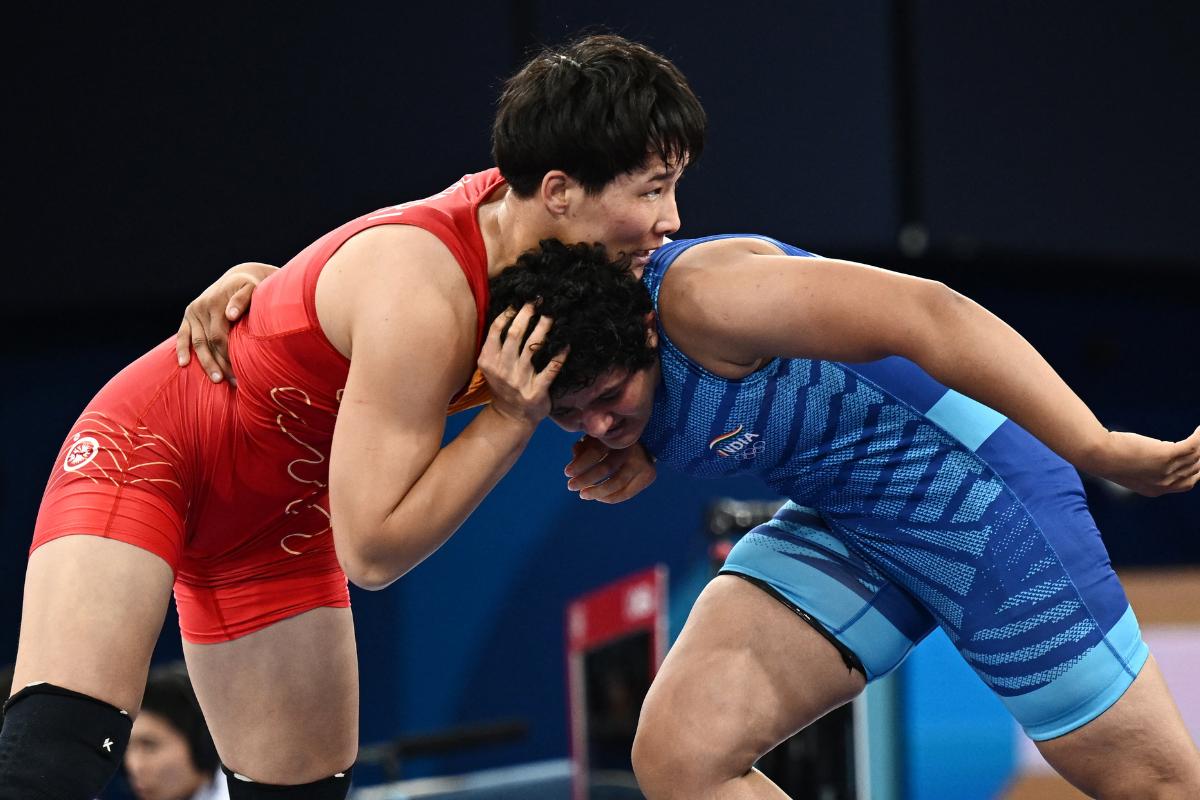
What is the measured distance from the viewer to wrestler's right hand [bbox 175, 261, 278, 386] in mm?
2420

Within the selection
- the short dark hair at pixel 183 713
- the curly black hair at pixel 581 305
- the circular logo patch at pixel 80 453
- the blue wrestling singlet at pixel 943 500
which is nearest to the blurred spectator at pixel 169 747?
the short dark hair at pixel 183 713

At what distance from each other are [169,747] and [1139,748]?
2.20 meters

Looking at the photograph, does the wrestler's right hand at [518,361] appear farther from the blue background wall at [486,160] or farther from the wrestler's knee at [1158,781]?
the blue background wall at [486,160]

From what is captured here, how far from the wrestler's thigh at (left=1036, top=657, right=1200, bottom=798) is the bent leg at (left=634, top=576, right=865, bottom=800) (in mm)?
384

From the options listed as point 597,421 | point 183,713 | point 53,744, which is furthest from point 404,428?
point 183,713

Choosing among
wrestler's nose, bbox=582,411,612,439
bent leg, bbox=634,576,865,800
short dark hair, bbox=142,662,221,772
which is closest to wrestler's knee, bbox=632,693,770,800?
bent leg, bbox=634,576,865,800

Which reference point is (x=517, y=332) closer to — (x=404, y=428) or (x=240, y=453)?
(x=404, y=428)

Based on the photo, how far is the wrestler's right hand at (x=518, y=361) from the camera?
83.4 inches

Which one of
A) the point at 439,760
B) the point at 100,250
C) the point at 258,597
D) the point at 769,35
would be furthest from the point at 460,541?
the point at 258,597

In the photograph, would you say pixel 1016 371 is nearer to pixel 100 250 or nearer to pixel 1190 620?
pixel 1190 620

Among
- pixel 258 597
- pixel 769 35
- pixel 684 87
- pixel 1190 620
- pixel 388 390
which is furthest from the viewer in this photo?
pixel 769 35

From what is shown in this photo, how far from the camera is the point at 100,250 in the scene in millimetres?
5848

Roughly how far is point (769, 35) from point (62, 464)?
3.95 metres

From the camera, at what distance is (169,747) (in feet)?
11.2
